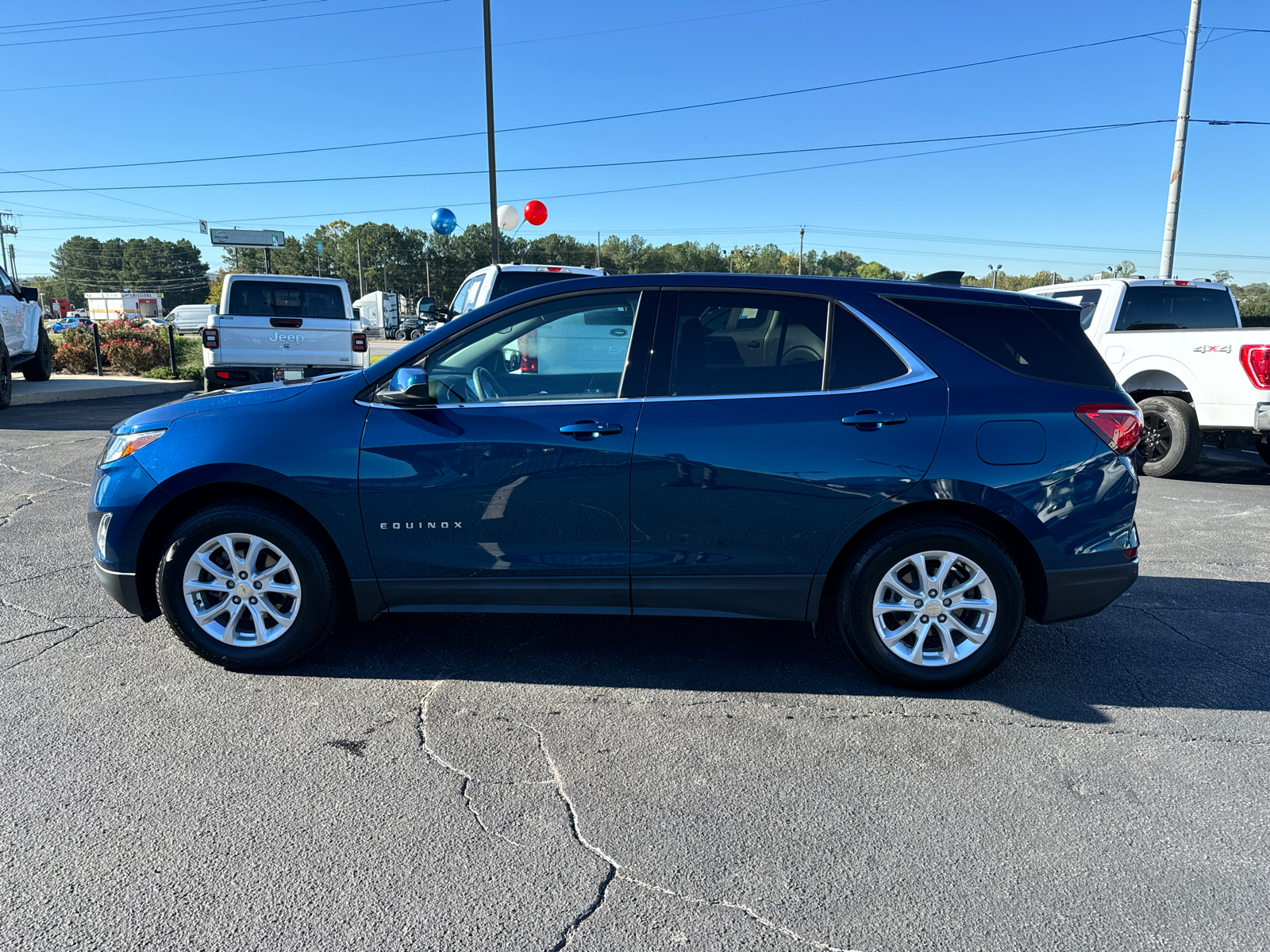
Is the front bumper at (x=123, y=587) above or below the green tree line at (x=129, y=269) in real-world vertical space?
below

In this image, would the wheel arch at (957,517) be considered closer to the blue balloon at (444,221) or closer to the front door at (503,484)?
the front door at (503,484)

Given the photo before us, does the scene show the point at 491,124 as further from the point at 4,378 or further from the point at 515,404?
the point at 515,404

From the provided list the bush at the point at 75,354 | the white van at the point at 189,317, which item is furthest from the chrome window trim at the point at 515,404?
the white van at the point at 189,317

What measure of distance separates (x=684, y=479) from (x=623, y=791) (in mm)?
1268

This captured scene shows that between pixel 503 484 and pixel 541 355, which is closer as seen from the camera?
pixel 503 484

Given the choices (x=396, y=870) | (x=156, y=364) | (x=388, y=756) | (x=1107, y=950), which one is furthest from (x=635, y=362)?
(x=156, y=364)

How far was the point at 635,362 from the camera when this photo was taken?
371cm

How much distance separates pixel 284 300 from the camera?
40.5 feet

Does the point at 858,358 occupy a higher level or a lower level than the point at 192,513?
higher

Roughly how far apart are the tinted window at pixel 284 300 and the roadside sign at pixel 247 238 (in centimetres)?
2564

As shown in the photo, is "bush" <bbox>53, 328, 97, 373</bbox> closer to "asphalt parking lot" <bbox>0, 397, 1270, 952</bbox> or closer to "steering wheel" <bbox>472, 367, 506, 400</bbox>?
"asphalt parking lot" <bbox>0, 397, 1270, 952</bbox>

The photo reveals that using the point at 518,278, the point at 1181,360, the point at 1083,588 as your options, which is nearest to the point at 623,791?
the point at 1083,588

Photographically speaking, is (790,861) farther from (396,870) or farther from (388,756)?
(388,756)

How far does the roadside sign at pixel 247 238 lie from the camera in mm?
36812
